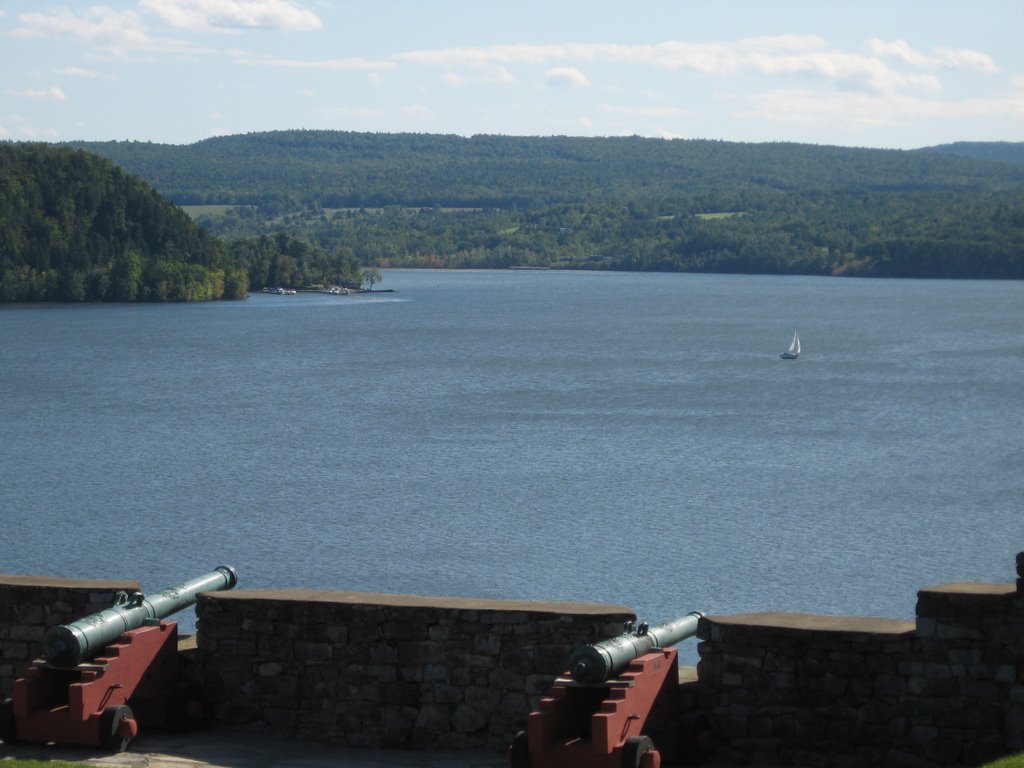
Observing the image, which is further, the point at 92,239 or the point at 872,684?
the point at 92,239

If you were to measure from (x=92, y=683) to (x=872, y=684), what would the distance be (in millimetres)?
4582

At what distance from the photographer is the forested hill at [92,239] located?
141m

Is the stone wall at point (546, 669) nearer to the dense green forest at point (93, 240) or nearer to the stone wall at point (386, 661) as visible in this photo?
the stone wall at point (386, 661)

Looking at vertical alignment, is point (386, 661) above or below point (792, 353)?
above

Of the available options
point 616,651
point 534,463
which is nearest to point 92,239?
point 534,463

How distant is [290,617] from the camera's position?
35.4 feet

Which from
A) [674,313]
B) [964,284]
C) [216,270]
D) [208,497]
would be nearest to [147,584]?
[208,497]

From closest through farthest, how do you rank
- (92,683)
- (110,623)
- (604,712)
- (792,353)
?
(604,712) → (92,683) → (110,623) → (792,353)

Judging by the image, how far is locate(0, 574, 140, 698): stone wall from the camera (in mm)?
11156

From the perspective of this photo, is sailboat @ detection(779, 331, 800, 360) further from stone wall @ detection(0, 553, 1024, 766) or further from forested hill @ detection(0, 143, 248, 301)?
forested hill @ detection(0, 143, 248, 301)

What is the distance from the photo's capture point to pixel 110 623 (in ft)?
34.2

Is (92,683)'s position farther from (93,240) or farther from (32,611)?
(93,240)

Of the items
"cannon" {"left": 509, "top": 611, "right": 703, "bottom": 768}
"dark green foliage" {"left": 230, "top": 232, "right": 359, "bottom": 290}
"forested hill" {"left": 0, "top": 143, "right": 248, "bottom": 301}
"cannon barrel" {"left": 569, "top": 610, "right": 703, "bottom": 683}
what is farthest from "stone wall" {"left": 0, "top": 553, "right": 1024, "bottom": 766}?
"dark green foliage" {"left": 230, "top": 232, "right": 359, "bottom": 290}

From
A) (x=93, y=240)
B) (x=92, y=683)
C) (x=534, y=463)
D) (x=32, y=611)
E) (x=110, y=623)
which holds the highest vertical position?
(x=110, y=623)
